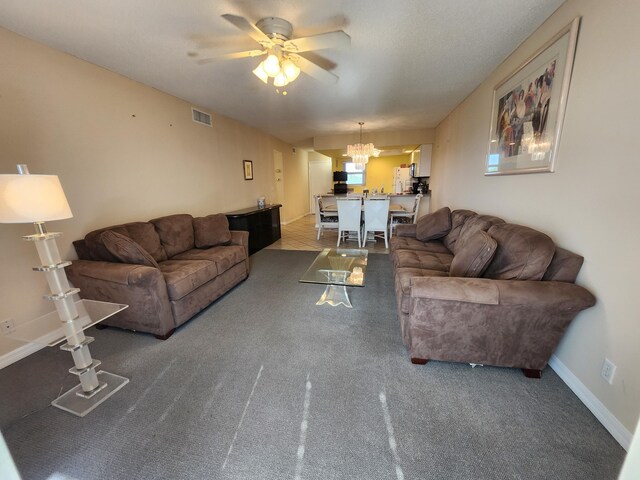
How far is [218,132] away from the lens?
169 inches

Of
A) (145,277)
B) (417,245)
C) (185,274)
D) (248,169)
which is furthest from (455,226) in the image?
(248,169)

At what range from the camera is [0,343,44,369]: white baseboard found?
1.89 meters

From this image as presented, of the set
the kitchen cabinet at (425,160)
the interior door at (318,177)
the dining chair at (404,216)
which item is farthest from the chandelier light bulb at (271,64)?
the interior door at (318,177)

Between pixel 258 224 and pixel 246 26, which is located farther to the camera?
pixel 258 224

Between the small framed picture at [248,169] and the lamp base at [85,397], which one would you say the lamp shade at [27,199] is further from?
the small framed picture at [248,169]

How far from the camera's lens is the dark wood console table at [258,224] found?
4293mm

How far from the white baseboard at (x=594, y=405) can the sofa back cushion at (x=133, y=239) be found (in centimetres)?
Result: 341

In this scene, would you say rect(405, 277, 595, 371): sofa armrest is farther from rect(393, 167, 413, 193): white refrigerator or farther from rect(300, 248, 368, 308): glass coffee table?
rect(393, 167, 413, 193): white refrigerator

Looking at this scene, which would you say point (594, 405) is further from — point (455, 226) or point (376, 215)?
point (376, 215)

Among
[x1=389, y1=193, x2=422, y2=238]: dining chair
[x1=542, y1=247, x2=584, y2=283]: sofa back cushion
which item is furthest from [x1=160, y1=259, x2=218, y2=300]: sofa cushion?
[x1=389, y1=193, x2=422, y2=238]: dining chair

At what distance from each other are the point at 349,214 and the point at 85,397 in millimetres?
4042

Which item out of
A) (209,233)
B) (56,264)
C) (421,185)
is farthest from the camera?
(421,185)

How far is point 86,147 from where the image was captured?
2.42 m

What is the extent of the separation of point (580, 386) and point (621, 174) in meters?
1.22
